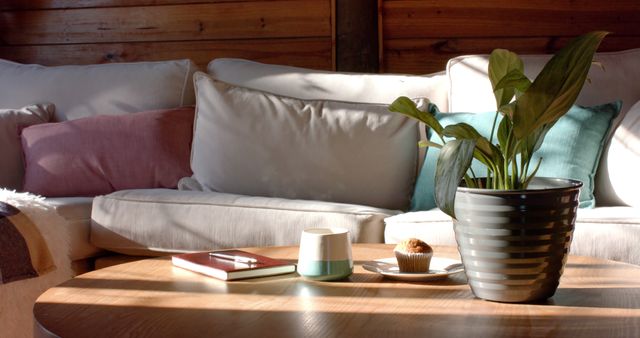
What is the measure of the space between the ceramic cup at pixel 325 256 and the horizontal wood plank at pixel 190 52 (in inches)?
84.6

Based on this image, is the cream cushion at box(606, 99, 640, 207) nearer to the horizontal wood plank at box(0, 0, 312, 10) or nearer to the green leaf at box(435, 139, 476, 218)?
the green leaf at box(435, 139, 476, 218)

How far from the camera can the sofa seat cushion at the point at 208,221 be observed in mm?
2352

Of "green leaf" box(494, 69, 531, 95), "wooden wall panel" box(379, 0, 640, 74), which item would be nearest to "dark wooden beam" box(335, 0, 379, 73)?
"wooden wall panel" box(379, 0, 640, 74)

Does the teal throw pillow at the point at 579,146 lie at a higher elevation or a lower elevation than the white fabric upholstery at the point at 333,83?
lower

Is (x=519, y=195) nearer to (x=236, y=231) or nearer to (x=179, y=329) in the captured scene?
(x=179, y=329)

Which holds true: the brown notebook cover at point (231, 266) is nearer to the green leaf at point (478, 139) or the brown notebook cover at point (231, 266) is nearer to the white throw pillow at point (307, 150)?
the green leaf at point (478, 139)

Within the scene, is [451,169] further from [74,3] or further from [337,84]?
[74,3]

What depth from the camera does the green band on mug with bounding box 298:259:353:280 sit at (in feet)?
4.82

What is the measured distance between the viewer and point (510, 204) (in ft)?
4.08

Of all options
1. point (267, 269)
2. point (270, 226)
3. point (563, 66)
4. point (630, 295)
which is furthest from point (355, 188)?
point (563, 66)

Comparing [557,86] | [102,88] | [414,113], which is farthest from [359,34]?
[557,86]

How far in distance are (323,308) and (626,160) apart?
1403 mm

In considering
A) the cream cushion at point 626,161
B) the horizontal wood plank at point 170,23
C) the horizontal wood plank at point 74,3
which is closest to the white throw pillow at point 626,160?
the cream cushion at point 626,161

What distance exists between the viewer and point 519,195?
124 centimetres
